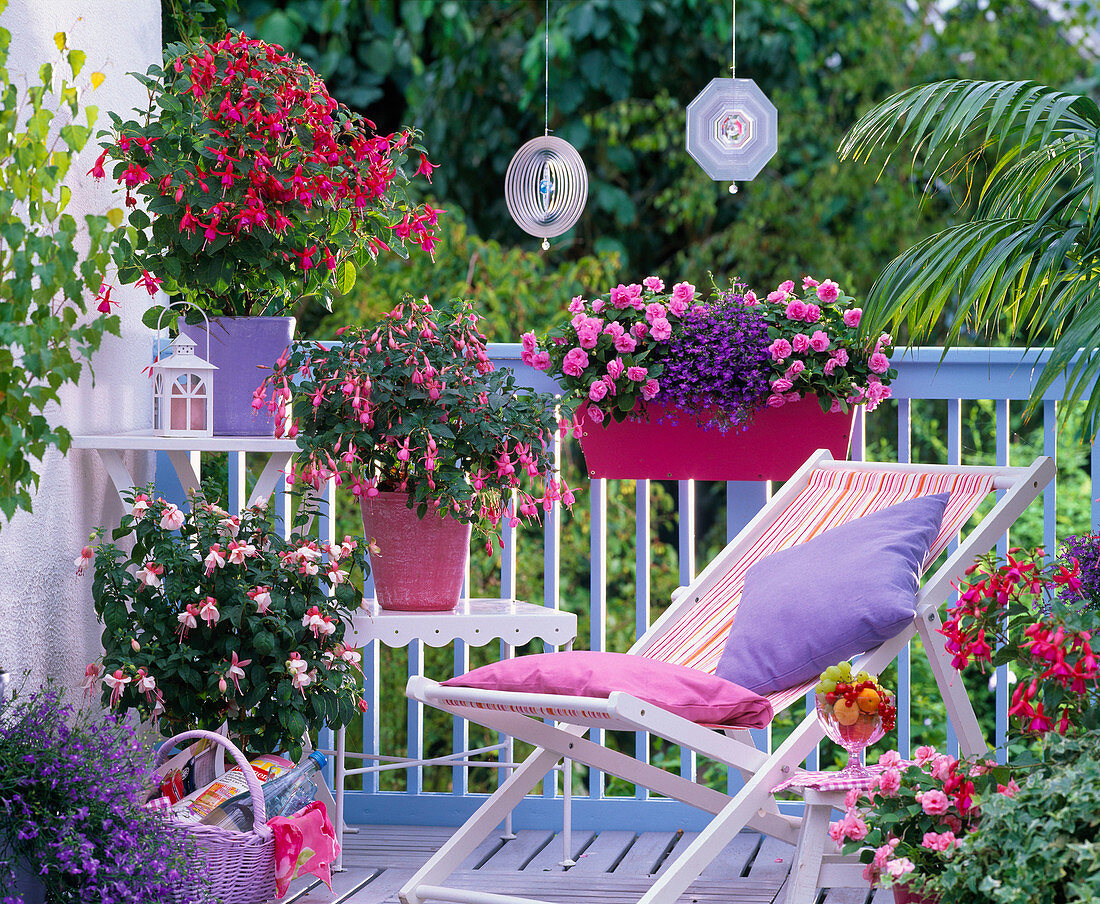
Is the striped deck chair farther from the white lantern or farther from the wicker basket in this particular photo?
the white lantern

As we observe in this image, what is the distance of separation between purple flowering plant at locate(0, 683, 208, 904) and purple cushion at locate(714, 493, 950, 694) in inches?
43.4

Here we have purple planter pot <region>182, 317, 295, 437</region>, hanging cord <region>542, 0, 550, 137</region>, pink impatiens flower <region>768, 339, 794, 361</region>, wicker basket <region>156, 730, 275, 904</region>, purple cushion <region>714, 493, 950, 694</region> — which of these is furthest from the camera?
hanging cord <region>542, 0, 550, 137</region>

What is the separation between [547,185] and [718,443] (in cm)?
97

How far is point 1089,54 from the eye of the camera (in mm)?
7418

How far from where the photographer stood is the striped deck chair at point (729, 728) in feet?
7.54

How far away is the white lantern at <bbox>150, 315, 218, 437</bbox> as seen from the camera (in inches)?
111

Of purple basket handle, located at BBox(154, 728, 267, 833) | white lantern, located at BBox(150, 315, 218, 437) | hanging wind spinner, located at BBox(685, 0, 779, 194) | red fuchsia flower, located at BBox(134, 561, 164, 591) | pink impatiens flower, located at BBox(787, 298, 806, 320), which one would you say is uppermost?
hanging wind spinner, located at BBox(685, 0, 779, 194)

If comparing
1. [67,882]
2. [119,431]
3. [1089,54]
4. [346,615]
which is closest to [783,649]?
[346,615]

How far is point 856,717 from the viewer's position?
7.64 feet

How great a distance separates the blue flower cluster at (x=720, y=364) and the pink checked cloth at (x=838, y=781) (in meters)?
1.05

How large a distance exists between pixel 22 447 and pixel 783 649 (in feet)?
4.66

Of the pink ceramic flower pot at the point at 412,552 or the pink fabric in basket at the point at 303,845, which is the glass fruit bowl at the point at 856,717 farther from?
the pink fabric in basket at the point at 303,845

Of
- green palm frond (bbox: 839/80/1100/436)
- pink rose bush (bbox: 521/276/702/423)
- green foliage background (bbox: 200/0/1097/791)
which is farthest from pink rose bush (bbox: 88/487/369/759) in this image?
green foliage background (bbox: 200/0/1097/791)

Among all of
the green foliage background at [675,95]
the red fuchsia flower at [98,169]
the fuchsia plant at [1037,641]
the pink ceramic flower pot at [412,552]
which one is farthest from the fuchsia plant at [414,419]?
the green foliage background at [675,95]
